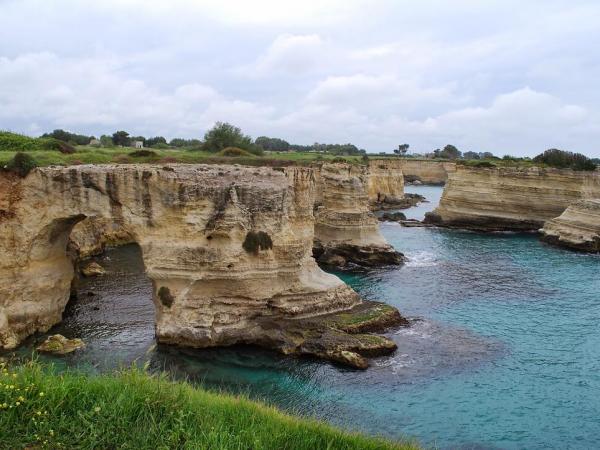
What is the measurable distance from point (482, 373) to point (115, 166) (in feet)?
59.5

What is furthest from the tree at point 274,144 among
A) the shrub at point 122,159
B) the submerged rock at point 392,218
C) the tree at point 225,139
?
the shrub at point 122,159

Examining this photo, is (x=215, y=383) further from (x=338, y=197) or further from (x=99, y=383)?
(x=338, y=197)

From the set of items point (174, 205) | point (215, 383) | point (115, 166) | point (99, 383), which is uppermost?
point (115, 166)

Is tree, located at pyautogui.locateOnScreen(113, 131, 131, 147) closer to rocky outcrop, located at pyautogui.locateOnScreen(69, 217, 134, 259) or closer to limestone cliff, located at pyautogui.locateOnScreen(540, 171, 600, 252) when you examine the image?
rocky outcrop, located at pyautogui.locateOnScreen(69, 217, 134, 259)

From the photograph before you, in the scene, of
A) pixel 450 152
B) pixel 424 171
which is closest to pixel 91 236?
pixel 424 171

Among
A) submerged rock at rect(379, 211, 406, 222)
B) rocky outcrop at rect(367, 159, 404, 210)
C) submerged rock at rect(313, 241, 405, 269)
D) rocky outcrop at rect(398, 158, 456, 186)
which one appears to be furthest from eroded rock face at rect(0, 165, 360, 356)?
rocky outcrop at rect(398, 158, 456, 186)

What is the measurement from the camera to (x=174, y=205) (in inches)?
928

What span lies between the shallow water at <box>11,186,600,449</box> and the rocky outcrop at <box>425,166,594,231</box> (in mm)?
24396

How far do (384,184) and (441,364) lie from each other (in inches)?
2621

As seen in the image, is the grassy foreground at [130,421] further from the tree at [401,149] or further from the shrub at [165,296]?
the tree at [401,149]

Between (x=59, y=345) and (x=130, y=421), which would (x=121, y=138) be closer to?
(x=59, y=345)

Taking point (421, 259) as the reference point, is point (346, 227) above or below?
above

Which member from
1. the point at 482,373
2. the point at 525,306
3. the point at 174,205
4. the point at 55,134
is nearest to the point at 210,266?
the point at 174,205

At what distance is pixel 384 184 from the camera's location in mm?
87062
